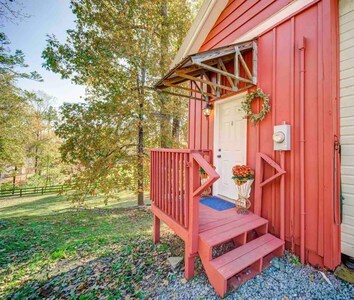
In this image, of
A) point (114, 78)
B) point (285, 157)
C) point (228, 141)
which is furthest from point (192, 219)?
point (114, 78)

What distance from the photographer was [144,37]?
7207 millimetres

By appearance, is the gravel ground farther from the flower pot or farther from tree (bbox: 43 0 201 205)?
tree (bbox: 43 0 201 205)

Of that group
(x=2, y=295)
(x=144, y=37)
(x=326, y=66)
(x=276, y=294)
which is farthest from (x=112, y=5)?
(x=276, y=294)

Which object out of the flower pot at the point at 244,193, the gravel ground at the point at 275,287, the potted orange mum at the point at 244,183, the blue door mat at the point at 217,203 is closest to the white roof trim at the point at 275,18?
the potted orange mum at the point at 244,183

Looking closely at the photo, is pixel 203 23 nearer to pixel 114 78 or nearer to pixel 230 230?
pixel 114 78

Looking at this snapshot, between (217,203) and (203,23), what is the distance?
4341 mm

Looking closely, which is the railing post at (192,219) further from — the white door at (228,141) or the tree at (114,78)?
the tree at (114,78)

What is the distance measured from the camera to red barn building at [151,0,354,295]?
2.12 meters

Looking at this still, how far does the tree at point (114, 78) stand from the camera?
6.33m

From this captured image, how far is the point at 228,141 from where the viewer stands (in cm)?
381

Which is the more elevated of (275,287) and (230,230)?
(230,230)

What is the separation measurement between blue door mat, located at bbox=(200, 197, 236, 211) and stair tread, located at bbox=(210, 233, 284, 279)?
82cm

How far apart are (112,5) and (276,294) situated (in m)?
9.51

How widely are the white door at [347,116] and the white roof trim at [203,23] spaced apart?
2484 mm
